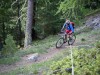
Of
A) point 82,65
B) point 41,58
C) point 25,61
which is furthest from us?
point 41,58

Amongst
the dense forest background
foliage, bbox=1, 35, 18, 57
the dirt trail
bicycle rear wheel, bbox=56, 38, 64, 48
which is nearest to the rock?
the dirt trail

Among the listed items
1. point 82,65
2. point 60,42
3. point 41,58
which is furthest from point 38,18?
point 82,65

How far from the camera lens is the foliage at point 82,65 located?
4361 millimetres

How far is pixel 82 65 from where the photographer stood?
15.0 ft

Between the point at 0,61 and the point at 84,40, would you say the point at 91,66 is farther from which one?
the point at 84,40

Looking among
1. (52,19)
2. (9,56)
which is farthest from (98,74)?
(52,19)

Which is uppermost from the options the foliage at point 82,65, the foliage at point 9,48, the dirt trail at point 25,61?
the foliage at point 82,65

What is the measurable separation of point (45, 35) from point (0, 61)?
34.0 feet

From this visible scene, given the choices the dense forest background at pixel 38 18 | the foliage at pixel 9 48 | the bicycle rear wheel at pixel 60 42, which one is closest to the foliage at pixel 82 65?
the bicycle rear wheel at pixel 60 42

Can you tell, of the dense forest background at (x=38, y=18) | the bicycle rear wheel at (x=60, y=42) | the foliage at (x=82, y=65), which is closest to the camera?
the foliage at (x=82, y=65)

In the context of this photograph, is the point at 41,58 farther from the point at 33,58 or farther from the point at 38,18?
the point at 38,18

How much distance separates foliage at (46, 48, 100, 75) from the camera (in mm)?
4361

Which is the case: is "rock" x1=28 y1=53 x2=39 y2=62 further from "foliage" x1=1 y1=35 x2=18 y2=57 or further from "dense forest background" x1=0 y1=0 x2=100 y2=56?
"dense forest background" x1=0 y1=0 x2=100 y2=56

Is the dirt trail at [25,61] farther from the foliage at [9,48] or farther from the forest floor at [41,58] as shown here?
the foliage at [9,48]
